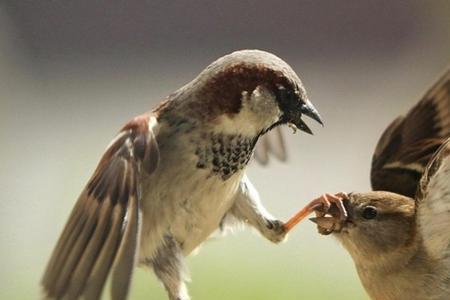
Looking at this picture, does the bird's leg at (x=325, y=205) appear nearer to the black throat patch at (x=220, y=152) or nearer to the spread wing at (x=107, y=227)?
the black throat patch at (x=220, y=152)

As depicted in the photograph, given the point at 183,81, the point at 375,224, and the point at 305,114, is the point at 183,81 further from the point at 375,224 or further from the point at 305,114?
the point at 305,114

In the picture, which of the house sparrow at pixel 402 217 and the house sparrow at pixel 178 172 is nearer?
the house sparrow at pixel 178 172

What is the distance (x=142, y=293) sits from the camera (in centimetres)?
152

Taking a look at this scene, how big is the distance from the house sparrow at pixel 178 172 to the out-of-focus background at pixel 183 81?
33.8 inches

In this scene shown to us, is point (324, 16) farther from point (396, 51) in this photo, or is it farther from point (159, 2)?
point (159, 2)

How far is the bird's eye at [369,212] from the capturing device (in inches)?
47.3

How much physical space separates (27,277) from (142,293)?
2.18 feet

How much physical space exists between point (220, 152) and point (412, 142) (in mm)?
310

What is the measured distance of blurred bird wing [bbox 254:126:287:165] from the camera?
142 cm

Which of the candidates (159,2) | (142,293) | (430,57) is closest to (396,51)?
(430,57)

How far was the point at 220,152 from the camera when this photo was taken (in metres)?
1.11

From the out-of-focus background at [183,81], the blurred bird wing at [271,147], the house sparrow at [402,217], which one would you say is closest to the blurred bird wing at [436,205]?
the house sparrow at [402,217]

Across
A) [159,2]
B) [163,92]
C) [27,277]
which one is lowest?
[27,277]

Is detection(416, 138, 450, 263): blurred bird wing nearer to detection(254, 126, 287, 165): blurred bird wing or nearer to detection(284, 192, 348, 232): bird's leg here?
detection(284, 192, 348, 232): bird's leg
